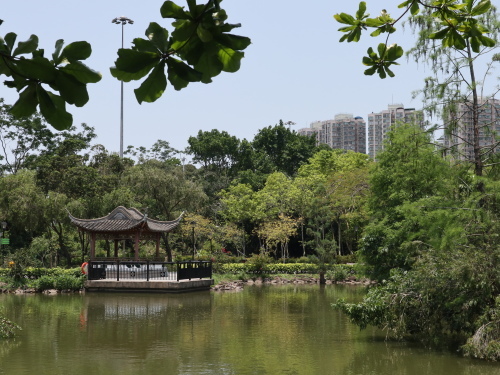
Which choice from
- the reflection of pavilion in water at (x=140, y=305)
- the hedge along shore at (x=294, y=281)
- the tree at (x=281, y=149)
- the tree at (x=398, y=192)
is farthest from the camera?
the tree at (x=281, y=149)

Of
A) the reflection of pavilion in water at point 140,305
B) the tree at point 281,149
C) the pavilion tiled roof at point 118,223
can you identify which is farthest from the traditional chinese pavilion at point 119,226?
the tree at point 281,149

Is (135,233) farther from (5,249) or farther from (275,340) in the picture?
(275,340)

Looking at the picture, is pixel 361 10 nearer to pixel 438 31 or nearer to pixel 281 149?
pixel 438 31

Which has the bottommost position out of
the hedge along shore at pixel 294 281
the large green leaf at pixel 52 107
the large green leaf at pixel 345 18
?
the hedge along shore at pixel 294 281

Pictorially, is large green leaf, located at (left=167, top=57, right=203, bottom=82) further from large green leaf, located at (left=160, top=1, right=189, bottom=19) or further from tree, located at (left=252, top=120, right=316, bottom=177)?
tree, located at (left=252, top=120, right=316, bottom=177)

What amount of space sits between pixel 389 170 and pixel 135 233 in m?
12.1

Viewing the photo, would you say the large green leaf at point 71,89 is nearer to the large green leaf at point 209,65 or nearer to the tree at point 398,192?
the large green leaf at point 209,65

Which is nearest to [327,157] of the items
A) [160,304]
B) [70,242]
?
[70,242]

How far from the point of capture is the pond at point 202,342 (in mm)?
8766

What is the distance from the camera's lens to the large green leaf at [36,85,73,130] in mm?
1340

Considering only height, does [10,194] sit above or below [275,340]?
above

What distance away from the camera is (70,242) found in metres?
28.7

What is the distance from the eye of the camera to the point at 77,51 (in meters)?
1.29

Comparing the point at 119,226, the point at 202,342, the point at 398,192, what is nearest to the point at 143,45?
the point at 202,342
